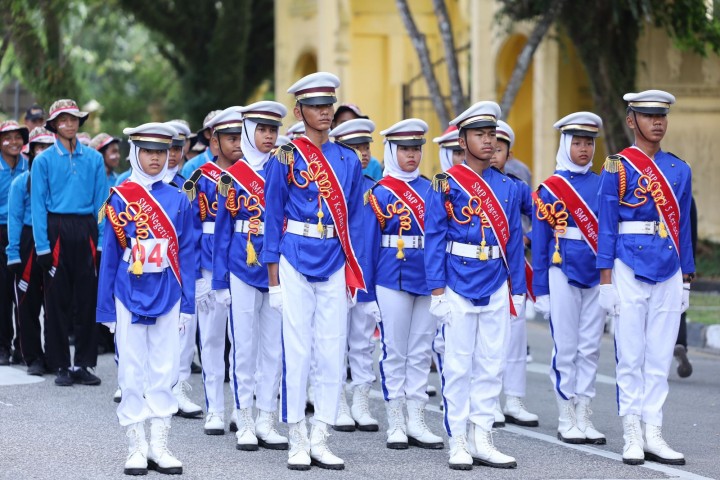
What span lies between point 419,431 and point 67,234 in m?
4.12

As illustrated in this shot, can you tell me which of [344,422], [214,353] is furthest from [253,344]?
[344,422]

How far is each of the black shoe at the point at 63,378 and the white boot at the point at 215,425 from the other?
8.48 ft

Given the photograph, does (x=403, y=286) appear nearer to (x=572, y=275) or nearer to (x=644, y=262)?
(x=572, y=275)

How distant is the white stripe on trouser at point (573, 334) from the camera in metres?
10.1

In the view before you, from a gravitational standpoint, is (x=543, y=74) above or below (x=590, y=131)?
above

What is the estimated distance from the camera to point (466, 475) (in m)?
8.76

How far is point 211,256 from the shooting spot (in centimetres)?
1072

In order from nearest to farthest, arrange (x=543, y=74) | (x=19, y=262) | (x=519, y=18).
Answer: (x=19, y=262) → (x=519, y=18) → (x=543, y=74)

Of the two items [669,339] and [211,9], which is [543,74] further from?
[669,339]

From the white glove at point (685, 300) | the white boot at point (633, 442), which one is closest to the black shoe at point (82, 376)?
the white boot at point (633, 442)

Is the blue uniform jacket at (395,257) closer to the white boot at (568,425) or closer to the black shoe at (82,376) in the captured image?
the white boot at (568,425)

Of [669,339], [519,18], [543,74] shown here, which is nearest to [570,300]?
[669,339]

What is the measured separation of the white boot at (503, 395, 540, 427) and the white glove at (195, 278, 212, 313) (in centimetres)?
236

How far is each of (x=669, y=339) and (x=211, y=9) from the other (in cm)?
2521
